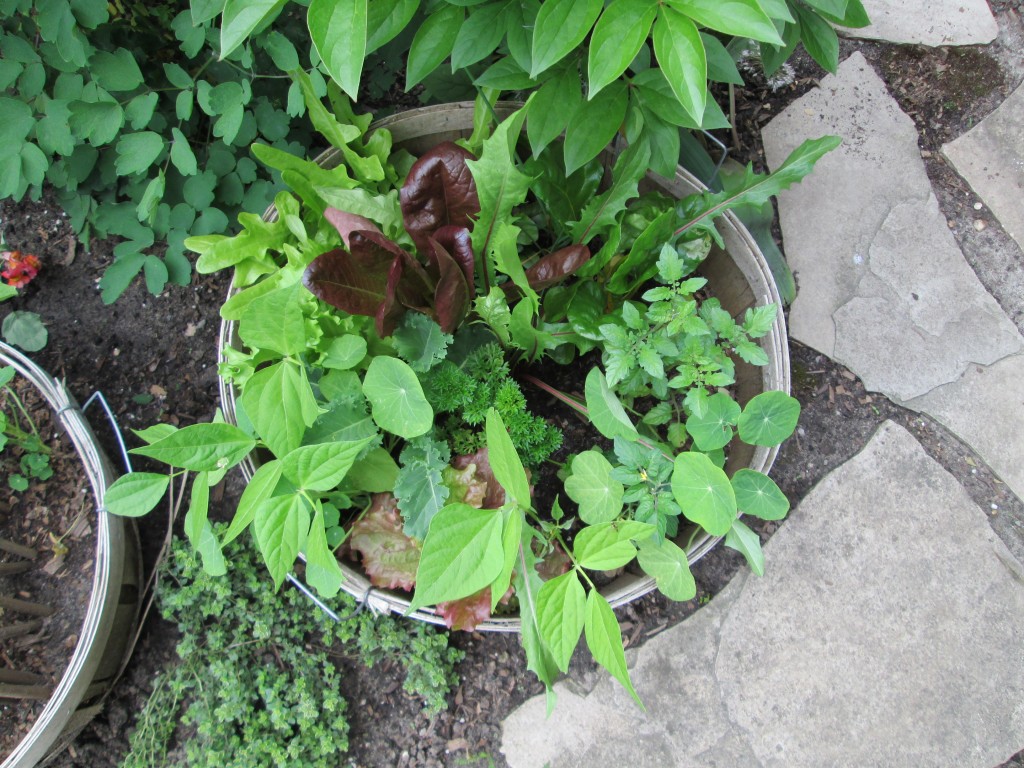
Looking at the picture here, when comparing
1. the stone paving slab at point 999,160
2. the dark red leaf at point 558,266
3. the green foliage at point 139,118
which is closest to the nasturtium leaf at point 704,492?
the dark red leaf at point 558,266

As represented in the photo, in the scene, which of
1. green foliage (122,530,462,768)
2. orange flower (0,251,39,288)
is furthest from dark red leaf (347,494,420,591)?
orange flower (0,251,39,288)

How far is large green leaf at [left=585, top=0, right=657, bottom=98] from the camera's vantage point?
2.45 ft

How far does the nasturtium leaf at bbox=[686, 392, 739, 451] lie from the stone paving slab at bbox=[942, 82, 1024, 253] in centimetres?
115

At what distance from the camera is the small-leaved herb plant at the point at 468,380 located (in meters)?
0.94

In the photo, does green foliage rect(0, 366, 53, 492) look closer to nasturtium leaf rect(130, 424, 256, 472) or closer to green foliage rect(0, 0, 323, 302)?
green foliage rect(0, 0, 323, 302)

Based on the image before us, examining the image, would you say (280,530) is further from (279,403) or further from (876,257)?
(876,257)

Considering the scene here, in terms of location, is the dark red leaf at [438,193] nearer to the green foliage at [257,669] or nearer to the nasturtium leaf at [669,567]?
the nasturtium leaf at [669,567]

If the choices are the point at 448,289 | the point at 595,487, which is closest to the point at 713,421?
the point at 595,487

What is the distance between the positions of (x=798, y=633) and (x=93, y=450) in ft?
5.17

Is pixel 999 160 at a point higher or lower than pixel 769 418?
lower

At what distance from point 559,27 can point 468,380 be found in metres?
0.61

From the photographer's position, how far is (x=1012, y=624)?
1.63 m

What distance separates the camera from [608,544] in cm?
100

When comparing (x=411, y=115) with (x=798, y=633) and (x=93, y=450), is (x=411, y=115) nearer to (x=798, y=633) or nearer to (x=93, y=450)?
(x=93, y=450)
